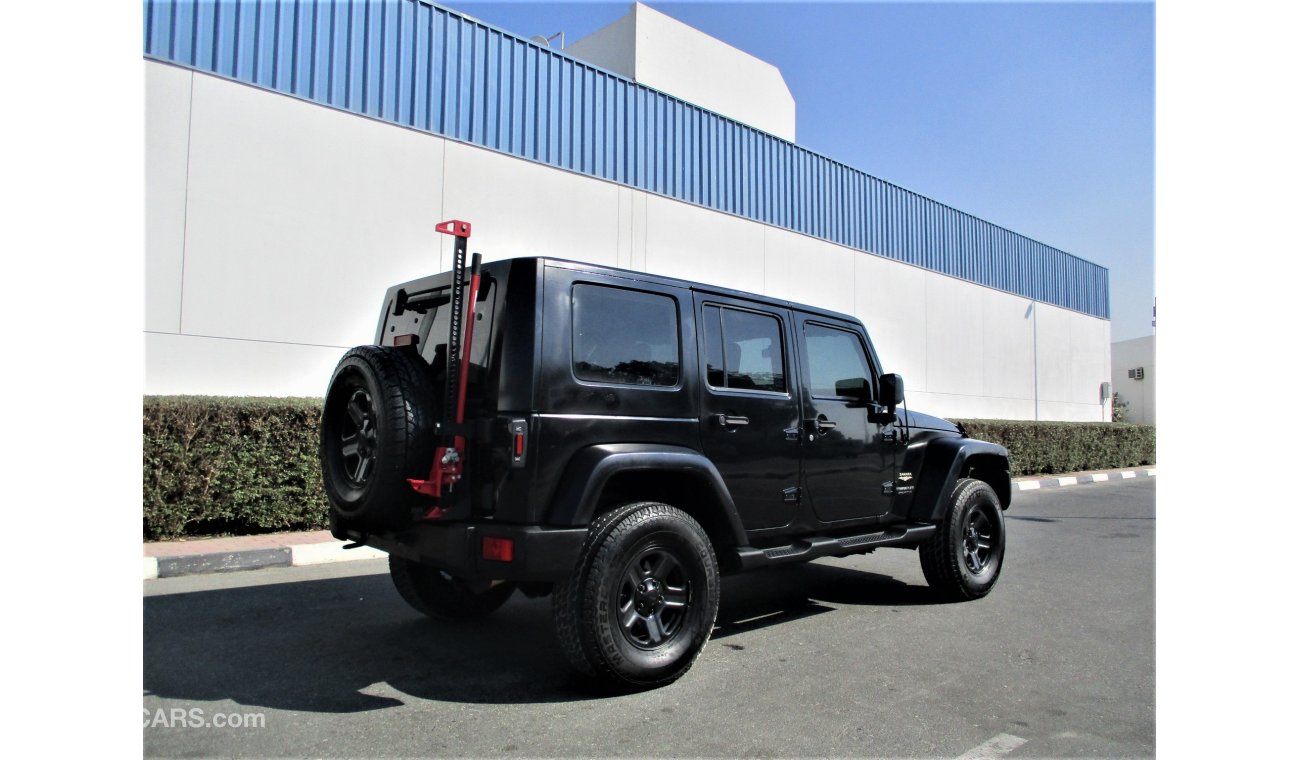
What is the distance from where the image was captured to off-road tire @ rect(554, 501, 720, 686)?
11.6ft

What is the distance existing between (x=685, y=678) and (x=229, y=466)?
5021 mm

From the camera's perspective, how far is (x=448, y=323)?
4.10m

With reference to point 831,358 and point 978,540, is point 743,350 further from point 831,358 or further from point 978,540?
point 978,540

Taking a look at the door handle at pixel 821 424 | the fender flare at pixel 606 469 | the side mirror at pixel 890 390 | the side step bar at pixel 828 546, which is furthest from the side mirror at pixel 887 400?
the fender flare at pixel 606 469

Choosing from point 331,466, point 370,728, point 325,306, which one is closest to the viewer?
point 370,728

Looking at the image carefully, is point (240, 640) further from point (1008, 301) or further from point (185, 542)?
point (1008, 301)

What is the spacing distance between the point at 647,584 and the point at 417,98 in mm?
8479

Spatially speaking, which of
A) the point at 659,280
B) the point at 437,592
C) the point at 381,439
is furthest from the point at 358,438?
the point at 659,280

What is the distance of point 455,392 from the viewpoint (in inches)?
145

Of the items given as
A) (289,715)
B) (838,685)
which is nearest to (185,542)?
(289,715)

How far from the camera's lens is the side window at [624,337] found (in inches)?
152

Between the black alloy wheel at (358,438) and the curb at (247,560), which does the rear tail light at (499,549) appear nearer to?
the black alloy wheel at (358,438)

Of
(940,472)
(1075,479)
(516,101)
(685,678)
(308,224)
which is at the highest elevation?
(516,101)

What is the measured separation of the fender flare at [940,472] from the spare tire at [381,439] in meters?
3.46
